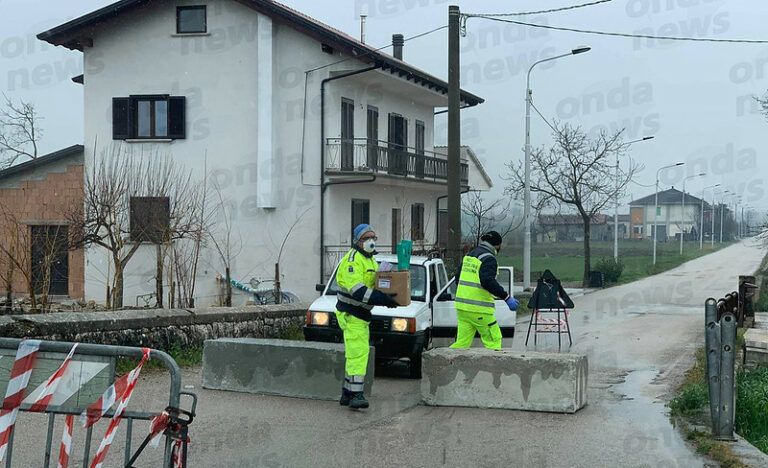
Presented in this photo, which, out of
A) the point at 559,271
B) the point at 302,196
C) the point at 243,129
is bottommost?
the point at 559,271

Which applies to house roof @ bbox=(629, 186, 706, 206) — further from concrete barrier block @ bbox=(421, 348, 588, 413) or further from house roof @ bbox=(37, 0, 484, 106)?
concrete barrier block @ bbox=(421, 348, 588, 413)

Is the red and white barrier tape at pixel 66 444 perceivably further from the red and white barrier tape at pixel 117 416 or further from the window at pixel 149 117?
the window at pixel 149 117

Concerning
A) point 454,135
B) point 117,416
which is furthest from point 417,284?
point 117,416

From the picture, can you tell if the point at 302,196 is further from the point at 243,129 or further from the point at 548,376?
the point at 548,376

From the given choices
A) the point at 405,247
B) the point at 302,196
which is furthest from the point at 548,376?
the point at 302,196

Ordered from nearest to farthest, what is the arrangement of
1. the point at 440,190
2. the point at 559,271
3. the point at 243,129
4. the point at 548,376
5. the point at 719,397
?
the point at 719,397, the point at 548,376, the point at 243,129, the point at 440,190, the point at 559,271

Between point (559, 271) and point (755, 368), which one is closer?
point (755, 368)

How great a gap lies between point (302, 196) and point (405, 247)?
16676 mm

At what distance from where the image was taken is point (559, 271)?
5303 centimetres

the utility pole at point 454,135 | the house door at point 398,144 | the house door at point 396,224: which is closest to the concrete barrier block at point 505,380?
the utility pole at point 454,135

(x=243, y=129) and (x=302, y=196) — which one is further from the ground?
(x=243, y=129)

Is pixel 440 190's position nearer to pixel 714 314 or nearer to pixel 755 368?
pixel 755 368

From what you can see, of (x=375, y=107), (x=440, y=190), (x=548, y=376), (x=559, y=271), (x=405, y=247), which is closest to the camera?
(x=548, y=376)

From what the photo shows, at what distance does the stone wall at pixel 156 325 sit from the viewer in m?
10.2
